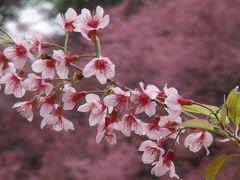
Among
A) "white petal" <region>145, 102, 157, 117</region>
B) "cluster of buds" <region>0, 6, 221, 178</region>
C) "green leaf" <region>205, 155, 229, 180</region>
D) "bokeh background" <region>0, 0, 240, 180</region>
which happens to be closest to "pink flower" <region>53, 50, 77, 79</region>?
"cluster of buds" <region>0, 6, 221, 178</region>

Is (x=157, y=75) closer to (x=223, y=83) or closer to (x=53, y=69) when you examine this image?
(x=223, y=83)

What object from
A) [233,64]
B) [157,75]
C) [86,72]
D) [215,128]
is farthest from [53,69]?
[157,75]

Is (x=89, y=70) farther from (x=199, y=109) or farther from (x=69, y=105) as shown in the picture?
(x=199, y=109)

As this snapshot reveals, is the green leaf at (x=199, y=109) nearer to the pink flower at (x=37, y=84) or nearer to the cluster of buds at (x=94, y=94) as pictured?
the cluster of buds at (x=94, y=94)

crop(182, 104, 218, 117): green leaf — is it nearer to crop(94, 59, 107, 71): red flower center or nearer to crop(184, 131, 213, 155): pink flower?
crop(184, 131, 213, 155): pink flower

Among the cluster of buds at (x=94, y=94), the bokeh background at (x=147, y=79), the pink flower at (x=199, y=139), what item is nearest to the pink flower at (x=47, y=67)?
the cluster of buds at (x=94, y=94)
